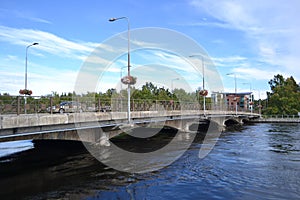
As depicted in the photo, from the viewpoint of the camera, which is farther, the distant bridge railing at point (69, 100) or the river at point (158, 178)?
the distant bridge railing at point (69, 100)

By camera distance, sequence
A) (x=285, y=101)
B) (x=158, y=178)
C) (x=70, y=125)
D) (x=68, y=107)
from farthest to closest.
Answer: (x=285, y=101) < (x=68, y=107) < (x=70, y=125) < (x=158, y=178)

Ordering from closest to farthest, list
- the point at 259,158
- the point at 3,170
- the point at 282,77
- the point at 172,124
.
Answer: the point at 3,170 < the point at 259,158 < the point at 172,124 < the point at 282,77

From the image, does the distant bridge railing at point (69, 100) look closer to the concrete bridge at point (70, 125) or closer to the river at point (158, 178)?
the concrete bridge at point (70, 125)

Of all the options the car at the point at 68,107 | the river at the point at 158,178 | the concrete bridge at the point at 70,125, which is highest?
the car at the point at 68,107

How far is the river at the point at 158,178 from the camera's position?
1332 cm

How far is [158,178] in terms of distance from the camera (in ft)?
53.5

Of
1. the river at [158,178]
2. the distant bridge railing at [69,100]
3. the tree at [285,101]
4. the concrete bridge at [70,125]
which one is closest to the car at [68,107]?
the distant bridge railing at [69,100]

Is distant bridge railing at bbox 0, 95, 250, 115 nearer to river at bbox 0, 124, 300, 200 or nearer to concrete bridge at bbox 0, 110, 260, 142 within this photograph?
concrete bridge at bbox 0, 110, 260, 142

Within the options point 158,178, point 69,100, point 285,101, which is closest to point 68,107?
point 69,100

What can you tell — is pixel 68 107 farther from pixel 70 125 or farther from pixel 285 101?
pixel 285 101

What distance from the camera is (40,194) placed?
13414 mm

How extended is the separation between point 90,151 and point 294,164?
18.4m

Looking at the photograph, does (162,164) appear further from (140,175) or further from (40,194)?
(40,194)

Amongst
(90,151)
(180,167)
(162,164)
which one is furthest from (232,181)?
(90,151)
